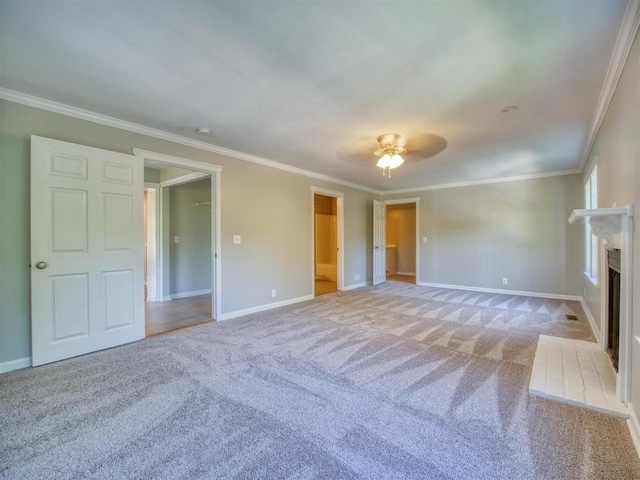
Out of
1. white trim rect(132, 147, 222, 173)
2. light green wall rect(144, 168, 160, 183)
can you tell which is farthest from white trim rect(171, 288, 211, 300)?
white trim rect(132, 147, 222, 173)

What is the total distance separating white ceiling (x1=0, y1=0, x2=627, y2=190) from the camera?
162 centimetres

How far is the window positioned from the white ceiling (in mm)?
859

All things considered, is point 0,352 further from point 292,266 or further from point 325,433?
point 292,266

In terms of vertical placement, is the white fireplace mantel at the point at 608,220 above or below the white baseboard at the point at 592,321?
above

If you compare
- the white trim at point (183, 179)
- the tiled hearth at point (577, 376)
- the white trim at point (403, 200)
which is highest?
the white trim at point (183, 179)

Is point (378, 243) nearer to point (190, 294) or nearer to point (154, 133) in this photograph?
point (190, 294)

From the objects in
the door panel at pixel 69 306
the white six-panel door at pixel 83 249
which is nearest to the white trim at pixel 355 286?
the white six-panel door at pixel 83 249

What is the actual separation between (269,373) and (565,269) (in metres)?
5.81

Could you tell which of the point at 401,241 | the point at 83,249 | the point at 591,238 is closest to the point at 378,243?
the point at 401,241

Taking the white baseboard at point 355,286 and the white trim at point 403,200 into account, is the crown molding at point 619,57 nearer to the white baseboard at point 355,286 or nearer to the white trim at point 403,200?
the white trim at point 403,200

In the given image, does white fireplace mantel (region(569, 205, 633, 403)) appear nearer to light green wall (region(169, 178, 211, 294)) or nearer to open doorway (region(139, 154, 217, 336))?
open doorway (region(139, 154, 217, 336))

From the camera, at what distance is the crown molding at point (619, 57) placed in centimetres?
160

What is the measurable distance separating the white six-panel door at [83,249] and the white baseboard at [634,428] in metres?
4.27

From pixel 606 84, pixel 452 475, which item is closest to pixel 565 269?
pixel 606 84
